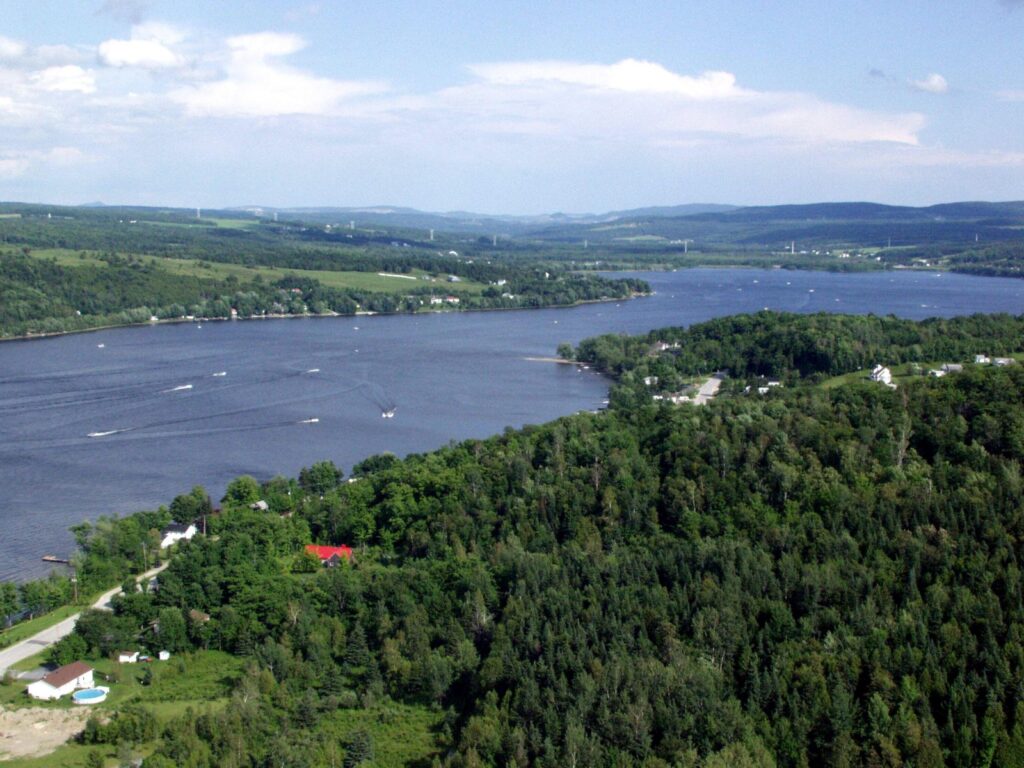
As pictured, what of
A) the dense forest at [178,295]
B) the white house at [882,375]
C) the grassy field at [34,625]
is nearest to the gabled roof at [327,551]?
the grassy field at [34,625]

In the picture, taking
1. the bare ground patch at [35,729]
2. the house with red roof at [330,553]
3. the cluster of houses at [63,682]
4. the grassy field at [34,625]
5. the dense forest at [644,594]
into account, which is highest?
the dense forest at [644,594]

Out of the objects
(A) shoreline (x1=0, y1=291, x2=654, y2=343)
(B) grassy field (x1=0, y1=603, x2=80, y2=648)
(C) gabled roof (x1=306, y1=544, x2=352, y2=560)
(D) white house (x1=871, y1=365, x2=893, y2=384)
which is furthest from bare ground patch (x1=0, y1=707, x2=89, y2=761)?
(A) shoreline (x1=0, y1=291, x2=654, y2=343)

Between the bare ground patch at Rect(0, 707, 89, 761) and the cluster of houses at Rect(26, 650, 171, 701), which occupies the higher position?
the cluster of houses at Rect(26, 650, 171, 701)

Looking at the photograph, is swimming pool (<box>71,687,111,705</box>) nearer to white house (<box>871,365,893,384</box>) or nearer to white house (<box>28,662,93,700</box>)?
white house (<box>28,662,93,700</box>)

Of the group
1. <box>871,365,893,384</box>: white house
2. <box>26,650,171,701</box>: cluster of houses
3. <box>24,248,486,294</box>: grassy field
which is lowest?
<box>26,650,171,701</box>: cluster of houses

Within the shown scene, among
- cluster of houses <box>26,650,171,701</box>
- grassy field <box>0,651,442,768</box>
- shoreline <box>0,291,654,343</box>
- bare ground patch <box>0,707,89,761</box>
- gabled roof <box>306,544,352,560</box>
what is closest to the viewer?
grassy field <box>0,651,442,768</box>

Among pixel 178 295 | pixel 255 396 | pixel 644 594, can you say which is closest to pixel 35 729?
pixel 644 594

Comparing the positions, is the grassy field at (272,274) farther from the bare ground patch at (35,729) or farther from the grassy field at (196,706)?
the bare ground patch at (35,729)

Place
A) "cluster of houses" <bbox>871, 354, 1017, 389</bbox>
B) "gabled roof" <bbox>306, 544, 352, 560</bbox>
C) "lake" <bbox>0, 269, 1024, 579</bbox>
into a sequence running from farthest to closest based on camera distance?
1. "cluster of houses" <bbox>871, 354, 1017, 389</bbox>
2. "lake" <bbox>0, 269, 1024, 579</bbox>
3. "gabled roof" <bbox>306, 544, 352, 560</bbox>

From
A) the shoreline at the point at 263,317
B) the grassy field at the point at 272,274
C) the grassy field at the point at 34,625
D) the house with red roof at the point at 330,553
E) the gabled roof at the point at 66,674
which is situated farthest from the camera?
the grassy field at the point at 272,274
